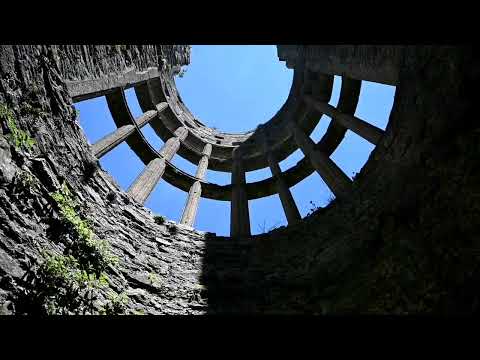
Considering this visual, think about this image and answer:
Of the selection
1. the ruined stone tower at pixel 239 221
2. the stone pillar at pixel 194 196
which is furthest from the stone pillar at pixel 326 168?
the stone pillar at pixel 194 196

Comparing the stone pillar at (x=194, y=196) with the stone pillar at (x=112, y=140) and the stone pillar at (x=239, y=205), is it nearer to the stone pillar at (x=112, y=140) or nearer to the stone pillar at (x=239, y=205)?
the stone pillar at (x=239, y=205)

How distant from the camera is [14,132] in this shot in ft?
14.5

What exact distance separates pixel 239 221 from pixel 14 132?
602cm

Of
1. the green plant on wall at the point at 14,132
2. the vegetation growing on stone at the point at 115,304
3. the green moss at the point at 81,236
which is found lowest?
the vegetation growing on stone at the point at 115,304

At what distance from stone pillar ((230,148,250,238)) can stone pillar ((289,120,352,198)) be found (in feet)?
7.39

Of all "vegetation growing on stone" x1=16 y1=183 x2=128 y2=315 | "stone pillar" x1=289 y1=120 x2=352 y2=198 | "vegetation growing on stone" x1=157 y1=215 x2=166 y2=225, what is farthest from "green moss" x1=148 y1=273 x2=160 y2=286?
"stone pillar" x1=289 y1=120 x2=352 y2=198

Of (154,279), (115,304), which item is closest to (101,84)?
A: (154,279)

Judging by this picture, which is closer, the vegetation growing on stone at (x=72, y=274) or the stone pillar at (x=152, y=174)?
the vegetation growing on stone at (x=72, y=274)

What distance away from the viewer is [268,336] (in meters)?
1.23

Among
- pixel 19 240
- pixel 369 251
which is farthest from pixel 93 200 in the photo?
pixel 369 251

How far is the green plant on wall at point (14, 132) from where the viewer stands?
14.2 feet

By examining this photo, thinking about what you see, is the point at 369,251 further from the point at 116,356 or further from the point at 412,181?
the point at 116,356

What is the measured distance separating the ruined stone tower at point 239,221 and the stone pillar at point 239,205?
8 centimetres

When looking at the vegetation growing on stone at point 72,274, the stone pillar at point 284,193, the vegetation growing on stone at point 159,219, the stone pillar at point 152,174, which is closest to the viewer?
the vegetation growing on stone at point 72,274
